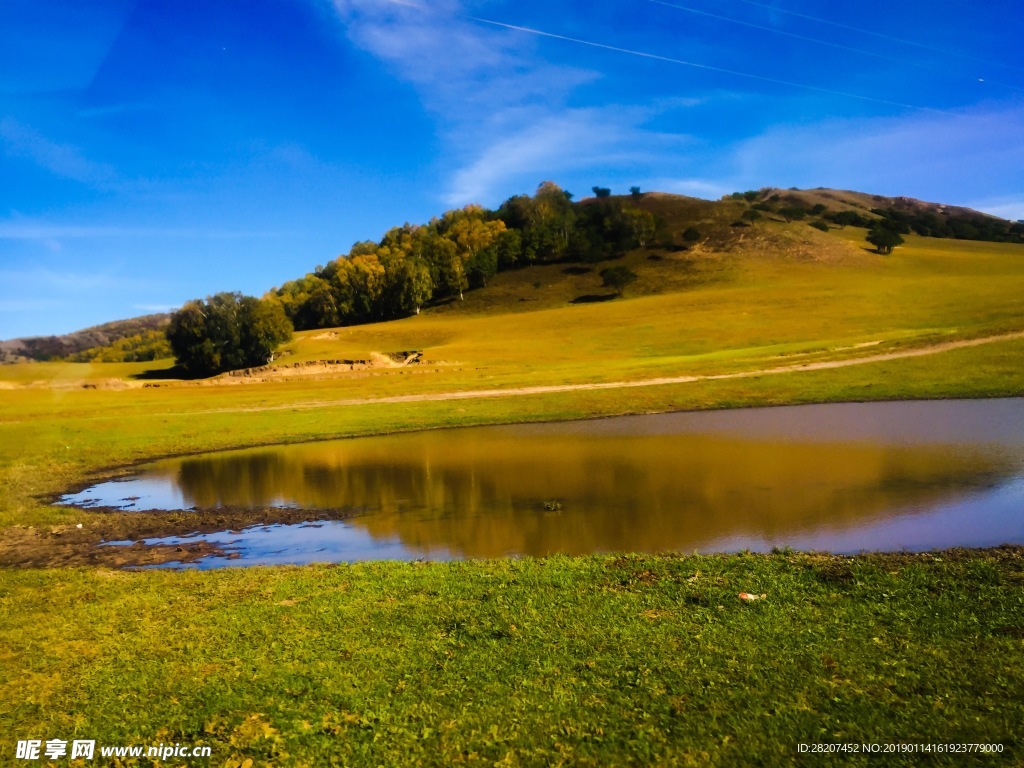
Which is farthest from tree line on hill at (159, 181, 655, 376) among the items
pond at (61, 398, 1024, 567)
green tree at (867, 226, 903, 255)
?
pond at (61, 398, 1024, 567)

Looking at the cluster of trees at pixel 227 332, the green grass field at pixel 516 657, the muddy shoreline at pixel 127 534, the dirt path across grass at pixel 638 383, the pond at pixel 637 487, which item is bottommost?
the pond at pixel 637 487

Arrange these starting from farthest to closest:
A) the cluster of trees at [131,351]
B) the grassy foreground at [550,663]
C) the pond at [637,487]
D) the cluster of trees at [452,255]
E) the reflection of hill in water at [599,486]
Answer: the cluster of trees at [131,351] → the cluster of trees at [452,255] → the reflection of hill in water at [599,486] → the pond at [637,487] → the grassy foreground at [550,663]

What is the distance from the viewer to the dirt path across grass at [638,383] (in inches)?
1742

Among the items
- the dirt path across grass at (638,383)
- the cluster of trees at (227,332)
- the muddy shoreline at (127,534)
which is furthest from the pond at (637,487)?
the cluster of trees at (227,332)

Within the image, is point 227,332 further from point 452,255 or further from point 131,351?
point 131,351

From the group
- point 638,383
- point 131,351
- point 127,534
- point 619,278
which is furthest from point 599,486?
point 131,351

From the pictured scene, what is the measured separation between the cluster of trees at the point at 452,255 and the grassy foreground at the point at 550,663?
12189 cm

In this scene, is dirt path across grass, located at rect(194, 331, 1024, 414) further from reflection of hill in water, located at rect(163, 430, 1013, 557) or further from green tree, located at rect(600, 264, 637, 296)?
green tree, located at rect(600, 264, 637, 296)

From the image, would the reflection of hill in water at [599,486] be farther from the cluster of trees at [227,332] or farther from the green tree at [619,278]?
the green tree at [619,278]

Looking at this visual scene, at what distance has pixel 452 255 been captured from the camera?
150000mm

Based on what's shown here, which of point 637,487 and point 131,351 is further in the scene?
point 131,351

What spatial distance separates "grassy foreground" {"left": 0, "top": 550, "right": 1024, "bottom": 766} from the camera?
6.52 metres

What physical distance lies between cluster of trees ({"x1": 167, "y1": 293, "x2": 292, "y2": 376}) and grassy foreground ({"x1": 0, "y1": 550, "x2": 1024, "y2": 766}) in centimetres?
9199

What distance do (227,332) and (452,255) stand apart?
6248cm
